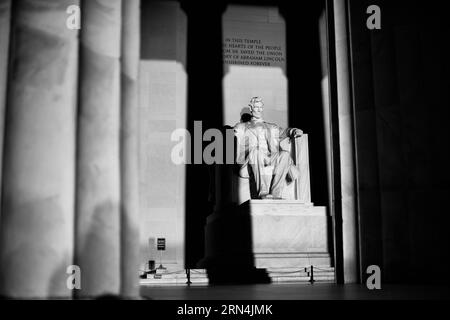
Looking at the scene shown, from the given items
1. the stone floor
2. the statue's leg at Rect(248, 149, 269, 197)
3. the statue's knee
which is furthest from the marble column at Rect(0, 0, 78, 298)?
the statue's knee

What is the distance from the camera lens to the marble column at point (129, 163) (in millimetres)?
3854

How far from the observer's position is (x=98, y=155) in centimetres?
380

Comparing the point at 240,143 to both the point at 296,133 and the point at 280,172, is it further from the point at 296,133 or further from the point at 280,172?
the point at 296,133

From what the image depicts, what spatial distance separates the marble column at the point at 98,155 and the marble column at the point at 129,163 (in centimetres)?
10

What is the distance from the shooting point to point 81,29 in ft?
12.9

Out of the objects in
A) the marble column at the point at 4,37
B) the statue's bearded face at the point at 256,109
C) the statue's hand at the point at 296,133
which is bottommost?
the marble column at the point at 4,37

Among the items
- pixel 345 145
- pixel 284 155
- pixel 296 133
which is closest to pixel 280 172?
pixel 284 155

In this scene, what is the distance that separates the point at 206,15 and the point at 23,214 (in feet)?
50.6

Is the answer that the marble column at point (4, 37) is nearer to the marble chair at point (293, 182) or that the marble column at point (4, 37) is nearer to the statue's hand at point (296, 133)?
the marble chair at point (293, 182)

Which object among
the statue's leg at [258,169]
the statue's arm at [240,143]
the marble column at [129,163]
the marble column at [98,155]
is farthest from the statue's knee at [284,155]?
the marble column at [98,155]

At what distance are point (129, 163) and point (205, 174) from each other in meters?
13.0

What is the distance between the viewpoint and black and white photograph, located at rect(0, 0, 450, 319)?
12.0 ft

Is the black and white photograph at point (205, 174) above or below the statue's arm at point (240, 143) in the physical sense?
below

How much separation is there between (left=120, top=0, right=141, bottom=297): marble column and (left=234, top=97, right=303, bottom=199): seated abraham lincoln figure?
9694 millimetres
